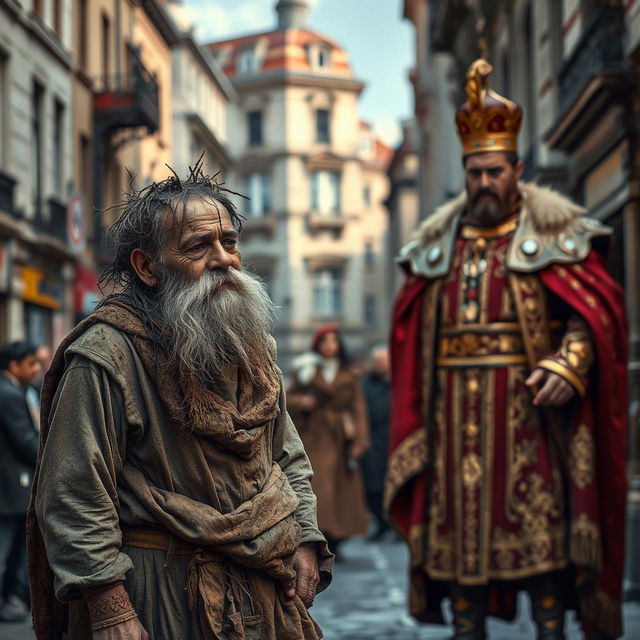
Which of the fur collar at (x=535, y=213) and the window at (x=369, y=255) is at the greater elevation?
the window at (x=369, y=255)

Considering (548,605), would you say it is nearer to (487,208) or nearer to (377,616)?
(487,208)

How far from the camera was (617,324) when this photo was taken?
630 cm

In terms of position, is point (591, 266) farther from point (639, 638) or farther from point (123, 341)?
point (123, 341)

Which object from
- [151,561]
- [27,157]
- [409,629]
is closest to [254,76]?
[27,157]

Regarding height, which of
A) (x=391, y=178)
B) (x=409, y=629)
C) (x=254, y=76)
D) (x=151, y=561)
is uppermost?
(x=254, y=76)

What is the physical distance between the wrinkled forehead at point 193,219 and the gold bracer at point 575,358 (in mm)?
2782

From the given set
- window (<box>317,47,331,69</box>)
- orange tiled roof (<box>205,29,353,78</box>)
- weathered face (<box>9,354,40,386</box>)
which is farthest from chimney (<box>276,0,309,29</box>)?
weathered face (<box>9,354,40,386</box>)

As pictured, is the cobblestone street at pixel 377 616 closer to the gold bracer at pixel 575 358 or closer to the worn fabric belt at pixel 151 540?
the gold bracer at pixel 575 358

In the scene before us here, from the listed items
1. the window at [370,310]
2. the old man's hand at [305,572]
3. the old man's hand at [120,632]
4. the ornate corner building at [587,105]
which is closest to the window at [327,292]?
the window at [370,310]

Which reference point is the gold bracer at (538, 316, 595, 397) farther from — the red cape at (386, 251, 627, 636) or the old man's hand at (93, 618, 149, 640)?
the old man's hand at (93, 618, 149, 640)

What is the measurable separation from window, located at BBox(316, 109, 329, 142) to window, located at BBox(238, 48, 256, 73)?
4.52m

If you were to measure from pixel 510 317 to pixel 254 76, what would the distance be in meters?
60.2

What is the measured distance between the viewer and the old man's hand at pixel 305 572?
140 inches

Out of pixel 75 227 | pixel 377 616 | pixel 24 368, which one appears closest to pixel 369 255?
pixel 75 227
